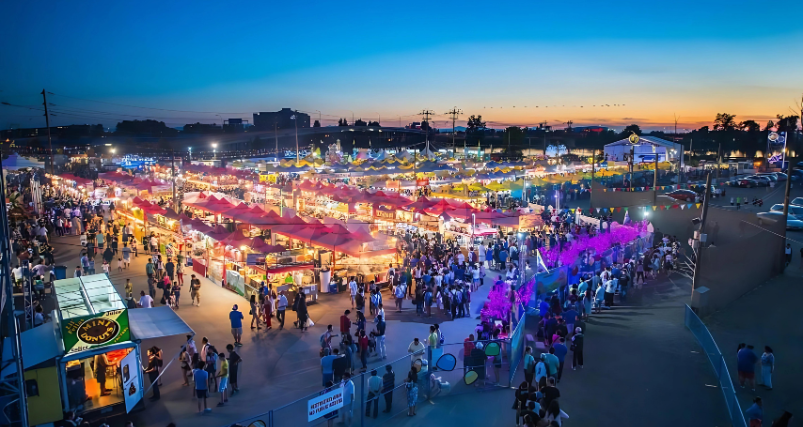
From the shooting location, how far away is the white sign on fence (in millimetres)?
6609

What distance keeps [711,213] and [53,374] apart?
2315cm

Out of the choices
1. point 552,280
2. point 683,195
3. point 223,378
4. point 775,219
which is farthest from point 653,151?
point 223,378

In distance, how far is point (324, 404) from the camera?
267 inches

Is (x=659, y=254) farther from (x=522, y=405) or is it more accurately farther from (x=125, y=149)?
(x=125, y=149)

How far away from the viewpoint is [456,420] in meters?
7.66

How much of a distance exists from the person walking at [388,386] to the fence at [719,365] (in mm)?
4669

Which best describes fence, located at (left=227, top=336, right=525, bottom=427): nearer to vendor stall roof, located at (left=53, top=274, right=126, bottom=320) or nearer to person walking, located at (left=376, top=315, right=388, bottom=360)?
person walking, located at (left=376, top=315, right=388, bottom=360)

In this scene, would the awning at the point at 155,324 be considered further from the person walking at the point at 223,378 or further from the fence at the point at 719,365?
the fence at the point at 719,365

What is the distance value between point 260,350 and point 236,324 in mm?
741

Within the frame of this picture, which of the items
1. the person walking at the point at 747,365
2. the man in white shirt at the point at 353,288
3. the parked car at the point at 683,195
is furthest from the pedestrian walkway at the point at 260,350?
the parked car at the point at 683,195

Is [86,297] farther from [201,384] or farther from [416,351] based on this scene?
[416,351]

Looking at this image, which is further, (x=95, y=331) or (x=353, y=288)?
(x=353, y=288)

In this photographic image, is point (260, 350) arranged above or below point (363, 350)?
below

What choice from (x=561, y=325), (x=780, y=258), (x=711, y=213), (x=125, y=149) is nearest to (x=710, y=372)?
(x=561, y=325)
